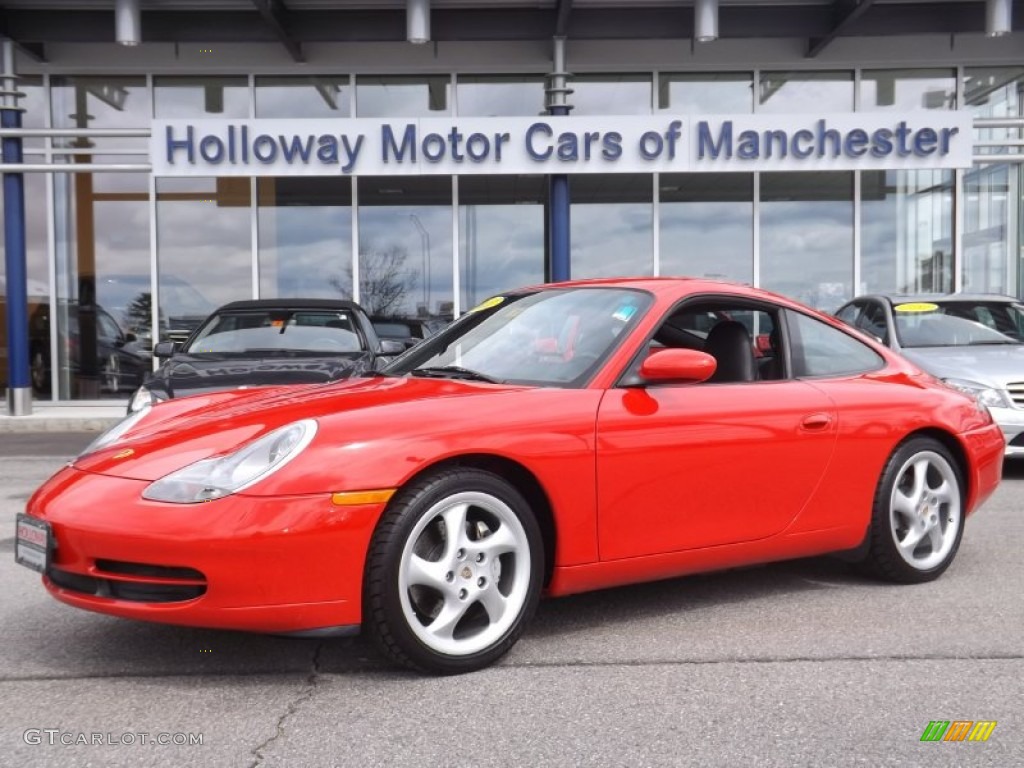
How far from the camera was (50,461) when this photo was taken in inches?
363

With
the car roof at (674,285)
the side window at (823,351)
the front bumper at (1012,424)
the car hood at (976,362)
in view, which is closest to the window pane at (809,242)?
the car hood at (976,362)

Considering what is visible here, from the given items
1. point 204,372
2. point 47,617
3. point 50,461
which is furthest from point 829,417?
point 50,461

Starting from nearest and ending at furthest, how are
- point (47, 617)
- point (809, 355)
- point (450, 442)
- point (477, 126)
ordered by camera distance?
point (450, 442)
point (47, 617)
point (809, 355)
point (477, 126)

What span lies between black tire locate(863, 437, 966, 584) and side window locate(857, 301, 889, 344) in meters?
4.12

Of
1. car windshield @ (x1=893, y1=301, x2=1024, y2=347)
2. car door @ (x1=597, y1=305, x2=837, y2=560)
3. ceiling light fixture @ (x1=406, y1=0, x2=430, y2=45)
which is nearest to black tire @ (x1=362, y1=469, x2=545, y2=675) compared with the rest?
car door @ (x1=597, y1=305, x2=837, y2=560)

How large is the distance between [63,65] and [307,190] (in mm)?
3734

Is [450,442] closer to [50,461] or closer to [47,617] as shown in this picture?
[47,617]

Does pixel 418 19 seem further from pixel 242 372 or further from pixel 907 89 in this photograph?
pixel 907 89

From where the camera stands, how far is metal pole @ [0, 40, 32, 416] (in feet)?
41.5

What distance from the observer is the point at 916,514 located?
4.44m

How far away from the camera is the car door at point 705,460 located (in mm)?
3580

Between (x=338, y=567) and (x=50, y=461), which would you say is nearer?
(x=338, y=567)

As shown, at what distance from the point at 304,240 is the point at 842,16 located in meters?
7.79

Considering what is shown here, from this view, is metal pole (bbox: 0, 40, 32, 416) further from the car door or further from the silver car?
the car door
